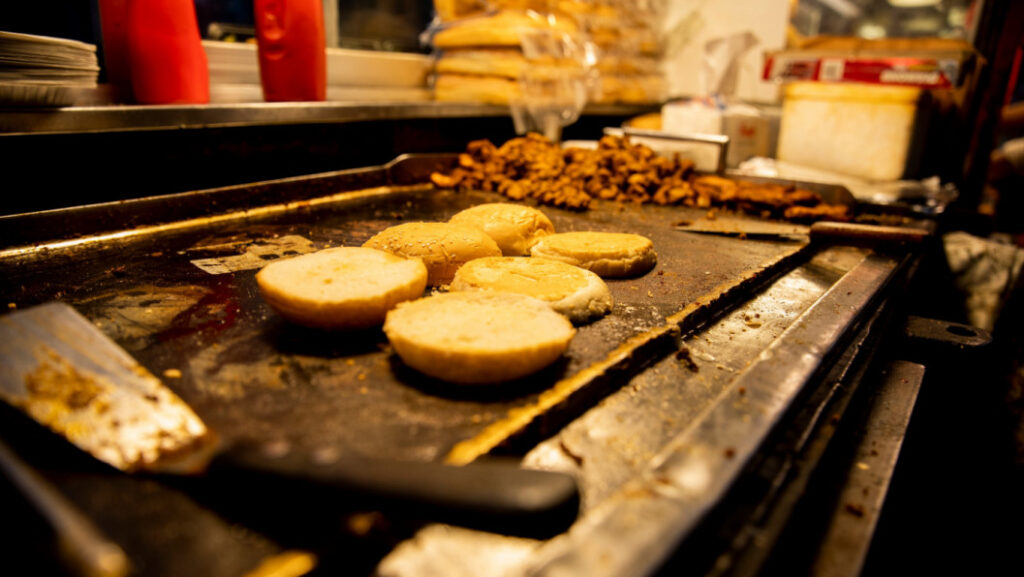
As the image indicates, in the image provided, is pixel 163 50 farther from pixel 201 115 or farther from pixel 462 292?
pixel 462 292

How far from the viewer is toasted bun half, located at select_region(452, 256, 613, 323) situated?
1.37 m

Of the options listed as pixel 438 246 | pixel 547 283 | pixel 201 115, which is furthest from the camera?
pixel 201 115

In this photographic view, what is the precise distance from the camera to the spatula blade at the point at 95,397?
0.81 meters

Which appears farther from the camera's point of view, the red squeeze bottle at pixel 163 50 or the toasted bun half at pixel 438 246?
the red squeeze bottle at pixel 163 50

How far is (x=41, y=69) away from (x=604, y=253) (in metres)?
1.79

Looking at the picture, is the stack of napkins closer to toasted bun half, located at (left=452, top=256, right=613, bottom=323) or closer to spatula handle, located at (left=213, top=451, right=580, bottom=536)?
toasted bun half, located at (left=452, top=256, right=613, bottom=323)

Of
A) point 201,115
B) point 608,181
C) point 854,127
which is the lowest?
point 608,181

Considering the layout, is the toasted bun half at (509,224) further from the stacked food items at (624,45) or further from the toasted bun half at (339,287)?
the stacked food items at (624,45)

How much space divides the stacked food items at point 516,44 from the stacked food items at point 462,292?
6.81 ft

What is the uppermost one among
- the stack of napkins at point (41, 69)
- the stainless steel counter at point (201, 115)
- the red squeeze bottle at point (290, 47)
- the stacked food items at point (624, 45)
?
the stacked food items at point (624, 45)

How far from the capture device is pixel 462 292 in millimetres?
1340

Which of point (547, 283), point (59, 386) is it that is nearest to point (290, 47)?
point (547, 283)

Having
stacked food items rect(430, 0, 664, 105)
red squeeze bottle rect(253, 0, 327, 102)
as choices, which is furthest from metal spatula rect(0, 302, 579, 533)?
stacked food items rect(430, 0, 664, 105)

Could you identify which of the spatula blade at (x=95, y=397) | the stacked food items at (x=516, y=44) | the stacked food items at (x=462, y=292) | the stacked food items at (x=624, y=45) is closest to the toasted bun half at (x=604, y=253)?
the stacked food items at (x=462, y=292)
